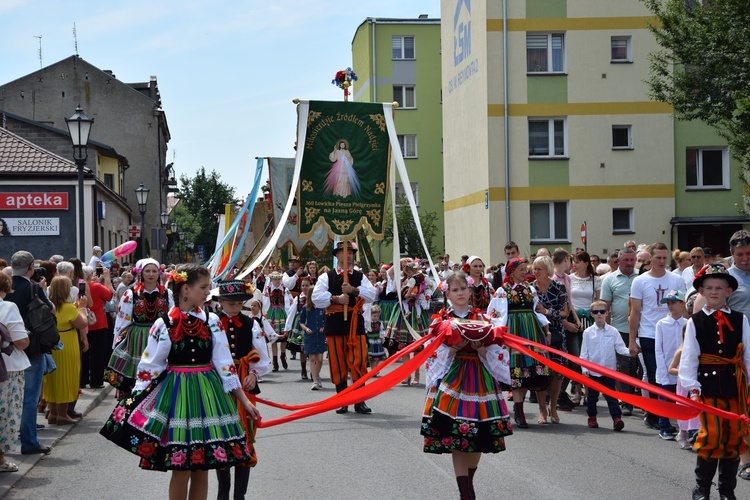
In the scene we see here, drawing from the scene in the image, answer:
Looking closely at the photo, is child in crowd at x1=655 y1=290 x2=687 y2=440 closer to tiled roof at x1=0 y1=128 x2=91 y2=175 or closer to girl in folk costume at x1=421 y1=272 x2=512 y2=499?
girl in folk costume at x1=421 y1=272 x2=512 y2=499

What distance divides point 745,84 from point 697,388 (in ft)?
50.4

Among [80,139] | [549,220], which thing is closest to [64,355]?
[80,139]

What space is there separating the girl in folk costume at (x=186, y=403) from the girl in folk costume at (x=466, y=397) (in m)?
1.48

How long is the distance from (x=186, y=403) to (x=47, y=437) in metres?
5.66

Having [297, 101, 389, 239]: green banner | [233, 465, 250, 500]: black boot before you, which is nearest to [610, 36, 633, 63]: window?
[297, 101, 389, 239]: green banner

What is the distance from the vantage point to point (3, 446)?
9.18 m

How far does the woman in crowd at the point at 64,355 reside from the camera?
1164 cm

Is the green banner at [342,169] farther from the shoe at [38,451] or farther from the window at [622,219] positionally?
the window at [622,219]

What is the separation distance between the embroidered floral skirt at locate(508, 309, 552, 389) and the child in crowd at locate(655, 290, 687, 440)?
1466 mm

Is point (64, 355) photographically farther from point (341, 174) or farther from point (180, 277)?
point (180, 277)

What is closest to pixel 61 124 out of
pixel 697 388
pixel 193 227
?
pixel 193 227

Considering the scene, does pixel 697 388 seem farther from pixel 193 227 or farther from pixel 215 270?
pixel 193 227

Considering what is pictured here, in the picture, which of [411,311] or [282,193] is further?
[282,193]

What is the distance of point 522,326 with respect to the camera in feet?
36.8
